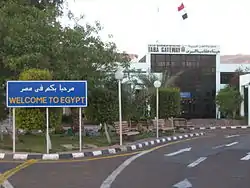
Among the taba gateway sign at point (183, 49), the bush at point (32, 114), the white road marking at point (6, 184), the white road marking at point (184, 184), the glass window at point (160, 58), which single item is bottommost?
the white road marking at point (6, 184)

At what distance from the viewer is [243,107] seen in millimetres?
46750

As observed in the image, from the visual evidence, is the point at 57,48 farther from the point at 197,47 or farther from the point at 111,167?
the point at 197,47

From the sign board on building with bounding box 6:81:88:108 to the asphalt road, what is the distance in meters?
2.90

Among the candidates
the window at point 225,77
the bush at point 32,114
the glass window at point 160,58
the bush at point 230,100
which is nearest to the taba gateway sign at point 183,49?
the glass window at point 160,58

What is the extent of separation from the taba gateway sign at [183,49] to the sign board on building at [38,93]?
36217 millimetres

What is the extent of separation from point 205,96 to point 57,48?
3731cm

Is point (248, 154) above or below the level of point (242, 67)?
below

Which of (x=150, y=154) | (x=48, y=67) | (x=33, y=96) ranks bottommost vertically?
(x=150, y=154)

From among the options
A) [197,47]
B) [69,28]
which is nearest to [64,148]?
[69,28]

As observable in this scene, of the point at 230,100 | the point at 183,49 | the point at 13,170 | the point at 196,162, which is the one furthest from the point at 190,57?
the point at 13,170

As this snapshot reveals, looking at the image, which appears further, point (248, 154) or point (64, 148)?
point (64, 148)

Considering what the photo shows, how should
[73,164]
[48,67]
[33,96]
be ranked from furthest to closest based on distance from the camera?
[48,67] → [33,96] → [73,164]

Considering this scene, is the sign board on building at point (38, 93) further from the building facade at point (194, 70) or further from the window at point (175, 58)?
the window at point (175, 58)

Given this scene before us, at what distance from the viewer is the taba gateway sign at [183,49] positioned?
174 ft
